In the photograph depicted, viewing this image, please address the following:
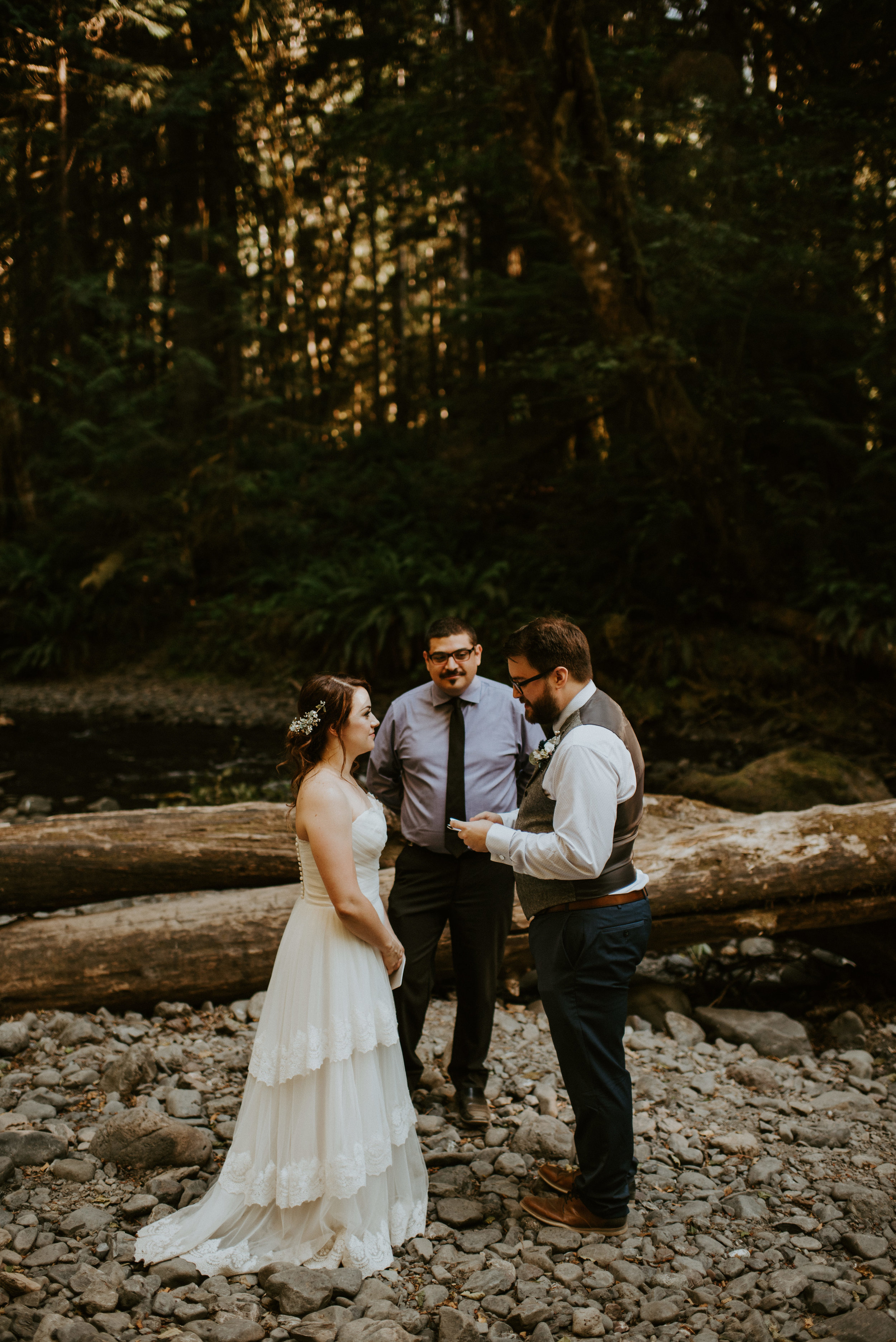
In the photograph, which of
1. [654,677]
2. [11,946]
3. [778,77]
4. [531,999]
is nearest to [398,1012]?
[531,999]

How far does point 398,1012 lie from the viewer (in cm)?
402

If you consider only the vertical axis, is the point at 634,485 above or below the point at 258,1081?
above

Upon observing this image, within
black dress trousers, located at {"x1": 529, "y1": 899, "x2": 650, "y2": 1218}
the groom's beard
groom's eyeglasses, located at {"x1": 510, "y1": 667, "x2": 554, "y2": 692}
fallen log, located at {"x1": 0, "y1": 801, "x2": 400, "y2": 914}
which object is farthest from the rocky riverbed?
groom's eyeglasses, located at {"x1": 510, "y1": 667, "x2": 554, "y2": 692}

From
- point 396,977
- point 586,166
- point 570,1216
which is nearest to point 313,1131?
point 396,977

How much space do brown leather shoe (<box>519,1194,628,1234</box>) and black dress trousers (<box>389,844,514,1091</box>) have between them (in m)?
0.70

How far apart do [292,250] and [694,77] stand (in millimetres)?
18767

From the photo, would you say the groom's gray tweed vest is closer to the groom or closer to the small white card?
the groom

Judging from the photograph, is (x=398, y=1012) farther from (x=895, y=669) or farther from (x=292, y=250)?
(x=292, y=250)

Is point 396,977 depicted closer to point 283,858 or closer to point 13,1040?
point 283,858

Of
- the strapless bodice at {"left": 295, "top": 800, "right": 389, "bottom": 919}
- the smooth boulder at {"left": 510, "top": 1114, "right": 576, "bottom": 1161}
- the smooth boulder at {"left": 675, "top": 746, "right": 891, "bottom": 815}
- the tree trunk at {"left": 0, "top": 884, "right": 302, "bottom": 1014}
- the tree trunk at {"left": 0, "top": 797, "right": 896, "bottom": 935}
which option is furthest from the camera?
the smooth boulder at {"left": 675, "top": 746, "right": 891, "bottom": 815}

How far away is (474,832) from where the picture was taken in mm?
3191

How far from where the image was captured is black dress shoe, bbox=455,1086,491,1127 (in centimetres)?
394

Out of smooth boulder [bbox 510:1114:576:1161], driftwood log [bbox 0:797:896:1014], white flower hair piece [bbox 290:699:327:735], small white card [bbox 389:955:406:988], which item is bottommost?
smooth boulder [bbox 510:1114:576:1161]

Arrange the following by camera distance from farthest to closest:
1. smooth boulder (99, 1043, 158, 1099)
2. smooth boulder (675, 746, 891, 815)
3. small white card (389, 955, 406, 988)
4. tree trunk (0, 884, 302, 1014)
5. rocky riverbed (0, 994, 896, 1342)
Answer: smooth boulder (675, 746, 891, 815), tree trunk (0, 884, 302, 1014), smooth boulder (99, 1043, 158, 1099), small white card (389, 955, 406, 988), rocky riverbed (0, 994, 896, 1342)
